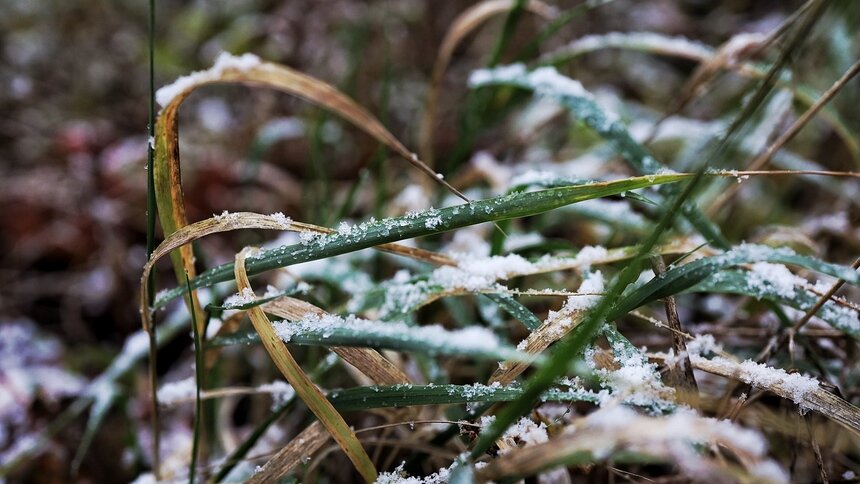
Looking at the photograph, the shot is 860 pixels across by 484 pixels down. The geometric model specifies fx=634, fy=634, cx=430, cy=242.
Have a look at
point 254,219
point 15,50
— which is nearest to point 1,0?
point 15,50

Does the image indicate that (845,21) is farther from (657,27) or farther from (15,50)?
(15,50)

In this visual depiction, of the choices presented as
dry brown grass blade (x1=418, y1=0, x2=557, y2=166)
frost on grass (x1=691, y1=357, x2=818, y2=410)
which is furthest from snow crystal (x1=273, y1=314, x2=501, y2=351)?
dry brown grass blade (x1=418, y1=0, x2=557, y2=166)

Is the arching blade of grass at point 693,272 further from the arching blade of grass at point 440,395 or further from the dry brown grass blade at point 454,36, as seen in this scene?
the dry brown grass blade at point 454,36

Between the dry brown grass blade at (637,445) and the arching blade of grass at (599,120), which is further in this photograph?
the arching blade of grass at (599,120)

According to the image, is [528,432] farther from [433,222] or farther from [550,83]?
[550,83]

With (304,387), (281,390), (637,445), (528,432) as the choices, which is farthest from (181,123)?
(637,445)

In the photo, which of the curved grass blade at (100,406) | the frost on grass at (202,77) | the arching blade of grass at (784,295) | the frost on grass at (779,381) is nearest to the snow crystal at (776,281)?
the arching blade of grass at (784,295)
